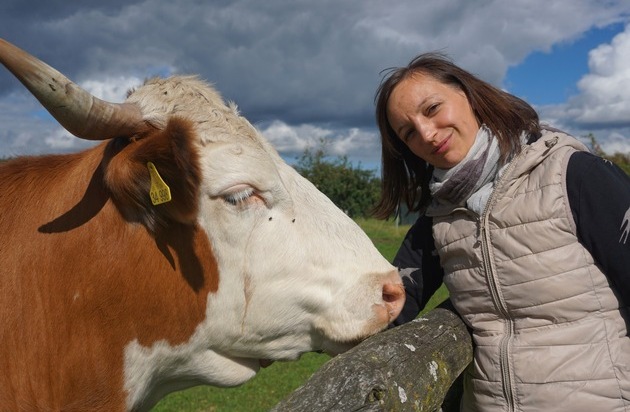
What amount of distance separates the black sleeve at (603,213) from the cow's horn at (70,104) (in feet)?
5.70

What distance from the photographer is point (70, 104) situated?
229cm

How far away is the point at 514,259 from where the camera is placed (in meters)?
2.65

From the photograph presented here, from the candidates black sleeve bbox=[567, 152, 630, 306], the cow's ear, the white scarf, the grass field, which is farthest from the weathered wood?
the grass field

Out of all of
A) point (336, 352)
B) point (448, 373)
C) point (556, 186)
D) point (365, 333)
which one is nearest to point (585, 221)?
point (556, 186)

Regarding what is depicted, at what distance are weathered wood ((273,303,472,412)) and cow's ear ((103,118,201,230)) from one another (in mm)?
849

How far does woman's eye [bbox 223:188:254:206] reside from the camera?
2.60 metres

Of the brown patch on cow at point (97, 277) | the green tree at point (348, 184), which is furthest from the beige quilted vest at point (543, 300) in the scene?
the green tree at point (348, 184)

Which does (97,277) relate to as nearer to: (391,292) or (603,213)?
(391,292)

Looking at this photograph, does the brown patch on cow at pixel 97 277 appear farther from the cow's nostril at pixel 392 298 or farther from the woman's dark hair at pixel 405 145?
the woman's dark hair at pixel 405 145

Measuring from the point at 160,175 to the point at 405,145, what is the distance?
145 cm

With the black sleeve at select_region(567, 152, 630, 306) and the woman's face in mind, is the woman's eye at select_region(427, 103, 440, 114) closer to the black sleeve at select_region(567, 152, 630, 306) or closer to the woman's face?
the woman's face

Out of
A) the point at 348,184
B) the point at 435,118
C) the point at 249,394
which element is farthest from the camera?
the point at 348,184

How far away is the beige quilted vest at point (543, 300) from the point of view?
100 inches

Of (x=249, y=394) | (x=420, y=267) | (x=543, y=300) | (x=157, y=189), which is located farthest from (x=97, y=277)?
(x=249, y=394)
